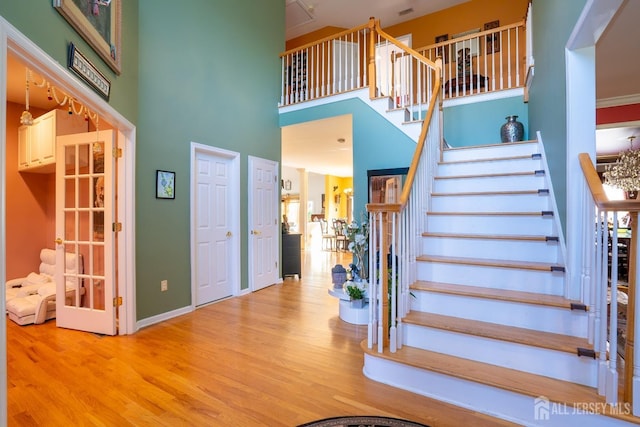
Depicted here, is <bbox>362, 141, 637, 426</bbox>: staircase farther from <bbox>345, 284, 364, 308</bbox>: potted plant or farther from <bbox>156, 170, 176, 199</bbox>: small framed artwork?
<bbox>156, 170, 176, 199</bbox>: small framed artwork

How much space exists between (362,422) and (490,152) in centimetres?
326

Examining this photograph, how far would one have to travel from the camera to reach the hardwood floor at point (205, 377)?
5.72ft

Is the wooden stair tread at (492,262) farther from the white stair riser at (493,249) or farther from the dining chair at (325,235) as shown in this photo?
the dining chair at (325,235)

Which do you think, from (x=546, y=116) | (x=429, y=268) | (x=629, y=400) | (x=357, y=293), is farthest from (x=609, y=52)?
(x=357, y=293)

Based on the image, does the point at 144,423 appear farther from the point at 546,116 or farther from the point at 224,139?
the point at 546,116

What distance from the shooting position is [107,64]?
2.36 m

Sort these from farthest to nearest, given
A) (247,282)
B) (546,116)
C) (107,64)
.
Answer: (247,282), (546,116), (107,64)

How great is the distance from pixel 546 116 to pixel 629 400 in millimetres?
2444

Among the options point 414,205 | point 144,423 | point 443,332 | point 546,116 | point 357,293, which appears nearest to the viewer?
point 144,423


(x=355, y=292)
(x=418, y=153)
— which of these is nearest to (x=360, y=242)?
(x=355, y=292)

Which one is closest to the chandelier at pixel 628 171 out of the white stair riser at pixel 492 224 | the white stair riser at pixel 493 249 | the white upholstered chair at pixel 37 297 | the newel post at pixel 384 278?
the white stair riser at pixel 492 224

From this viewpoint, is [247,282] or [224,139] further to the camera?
[247,282]

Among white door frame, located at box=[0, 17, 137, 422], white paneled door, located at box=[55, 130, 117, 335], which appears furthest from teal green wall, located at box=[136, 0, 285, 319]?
white paneled door, located at box=[55, 130, 117, 335]

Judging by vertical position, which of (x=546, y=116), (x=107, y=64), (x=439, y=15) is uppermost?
(x=439, y=15)
